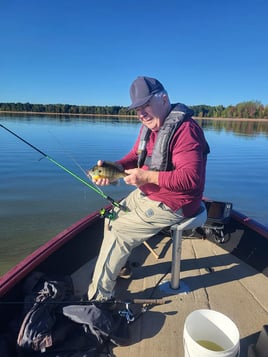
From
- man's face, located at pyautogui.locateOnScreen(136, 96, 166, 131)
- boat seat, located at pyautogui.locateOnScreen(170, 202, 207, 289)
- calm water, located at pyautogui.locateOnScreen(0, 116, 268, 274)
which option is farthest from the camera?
calm water, located at pyautogui.locateOnScreen(0, 116, 268, 274)

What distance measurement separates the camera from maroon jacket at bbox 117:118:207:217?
2.41 m

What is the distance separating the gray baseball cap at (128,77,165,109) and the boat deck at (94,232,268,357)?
2.11 m

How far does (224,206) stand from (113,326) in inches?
104

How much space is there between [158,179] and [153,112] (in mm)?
703

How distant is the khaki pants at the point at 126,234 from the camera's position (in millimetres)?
2721

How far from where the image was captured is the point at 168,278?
3596 millimetres

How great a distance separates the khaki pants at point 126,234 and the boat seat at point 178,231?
11cm

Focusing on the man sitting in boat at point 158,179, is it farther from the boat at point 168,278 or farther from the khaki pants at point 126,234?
the boat at point 168,278

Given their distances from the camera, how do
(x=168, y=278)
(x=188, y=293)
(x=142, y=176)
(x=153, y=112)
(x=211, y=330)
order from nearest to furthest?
(x=211, y=330) < (x=142, y=176) < (x=153, y=112) < (x=188, y=293) < (x=168, y=278)

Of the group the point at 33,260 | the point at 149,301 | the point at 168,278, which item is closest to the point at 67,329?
the point at 33,260

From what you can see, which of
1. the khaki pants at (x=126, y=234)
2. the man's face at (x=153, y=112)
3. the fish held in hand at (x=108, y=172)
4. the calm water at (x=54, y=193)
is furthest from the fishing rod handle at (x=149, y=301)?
the calm water at (x=54, y=193)

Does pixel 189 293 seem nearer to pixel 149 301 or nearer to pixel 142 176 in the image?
pixel 149 301

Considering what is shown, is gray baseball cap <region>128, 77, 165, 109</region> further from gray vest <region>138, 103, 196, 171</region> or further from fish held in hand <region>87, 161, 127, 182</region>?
fish held in hand <region>87, 161, 127, 182</region>

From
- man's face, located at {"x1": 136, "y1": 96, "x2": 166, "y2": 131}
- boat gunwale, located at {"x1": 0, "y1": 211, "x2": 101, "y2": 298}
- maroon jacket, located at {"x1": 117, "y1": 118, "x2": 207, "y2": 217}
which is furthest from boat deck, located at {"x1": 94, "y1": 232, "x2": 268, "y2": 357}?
man's face, located at {"x1": 136, "y1": 96, "x2": 166, "y2": 131}
